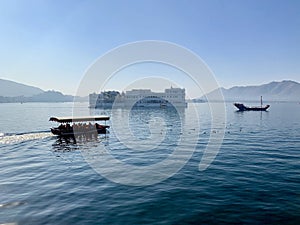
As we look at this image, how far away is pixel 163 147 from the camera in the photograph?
41.4m

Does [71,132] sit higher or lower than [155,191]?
higher

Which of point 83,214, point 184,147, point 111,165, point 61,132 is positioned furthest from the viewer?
point 61,132

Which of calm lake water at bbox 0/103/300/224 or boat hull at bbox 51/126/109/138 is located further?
boat hull at bbox 51/126/109/138

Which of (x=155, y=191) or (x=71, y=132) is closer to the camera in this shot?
(x=155, y=191)

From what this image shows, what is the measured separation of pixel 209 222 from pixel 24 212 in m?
12.9

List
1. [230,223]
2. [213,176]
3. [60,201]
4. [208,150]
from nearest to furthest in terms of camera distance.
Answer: [230,223] < [60,201] < [213,176] < [208,150]

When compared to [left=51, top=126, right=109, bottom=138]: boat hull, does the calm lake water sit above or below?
below

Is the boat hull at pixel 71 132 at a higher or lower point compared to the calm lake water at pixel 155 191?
higher

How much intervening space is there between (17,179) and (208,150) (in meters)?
26.7

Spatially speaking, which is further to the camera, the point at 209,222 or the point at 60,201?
the point at 60,201

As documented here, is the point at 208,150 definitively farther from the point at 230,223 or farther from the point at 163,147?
the point at 230,223

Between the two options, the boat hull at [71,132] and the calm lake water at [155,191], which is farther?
the boat hull at [71,132]

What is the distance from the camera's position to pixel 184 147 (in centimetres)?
4059

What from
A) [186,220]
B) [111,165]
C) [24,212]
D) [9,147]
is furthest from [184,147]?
[9,147]
